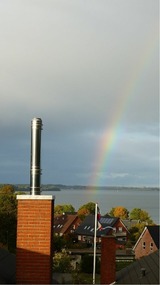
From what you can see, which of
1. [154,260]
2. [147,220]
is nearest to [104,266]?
[154,260]

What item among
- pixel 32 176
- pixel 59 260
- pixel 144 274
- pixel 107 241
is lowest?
pixel 59 260

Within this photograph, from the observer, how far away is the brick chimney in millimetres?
13078

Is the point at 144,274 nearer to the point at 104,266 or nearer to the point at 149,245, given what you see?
the point at 104,266

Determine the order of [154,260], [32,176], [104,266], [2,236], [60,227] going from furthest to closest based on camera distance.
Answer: [60,227] → [2,236] → [154,260] → [104,266] → [32,176]

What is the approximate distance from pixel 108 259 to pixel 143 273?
137 centimetres

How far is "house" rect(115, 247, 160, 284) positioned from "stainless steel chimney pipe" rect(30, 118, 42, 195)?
5.14 m

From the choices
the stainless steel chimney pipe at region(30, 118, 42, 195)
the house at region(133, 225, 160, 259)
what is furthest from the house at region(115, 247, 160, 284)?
the house at region(133, 225, 160, 259)

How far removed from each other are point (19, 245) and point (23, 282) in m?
0.84

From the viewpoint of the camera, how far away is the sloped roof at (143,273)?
512 inches

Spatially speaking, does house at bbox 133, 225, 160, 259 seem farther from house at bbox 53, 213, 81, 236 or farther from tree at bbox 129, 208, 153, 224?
tree at bbox 129, 208, 153, 224

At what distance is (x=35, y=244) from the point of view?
29.5ft

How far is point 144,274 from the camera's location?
13.5 m

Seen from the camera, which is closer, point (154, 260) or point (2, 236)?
point (154, 260)

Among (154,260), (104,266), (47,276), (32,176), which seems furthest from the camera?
(154,260)
